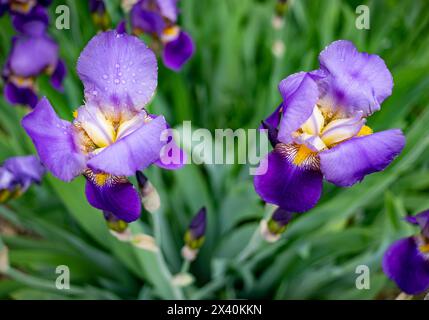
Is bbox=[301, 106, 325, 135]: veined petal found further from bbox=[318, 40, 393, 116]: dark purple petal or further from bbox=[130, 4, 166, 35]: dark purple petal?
bbox=[130, 4, 166, 35]: dark purple petal

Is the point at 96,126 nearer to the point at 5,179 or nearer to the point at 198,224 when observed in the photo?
the point at 198,224

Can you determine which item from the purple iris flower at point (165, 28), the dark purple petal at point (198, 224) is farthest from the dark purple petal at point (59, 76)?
the dark purple petal at point (198, 224)

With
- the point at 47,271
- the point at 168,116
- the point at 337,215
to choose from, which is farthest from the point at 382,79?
the point at 47,271

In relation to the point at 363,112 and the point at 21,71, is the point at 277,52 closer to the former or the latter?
the point at 21,71

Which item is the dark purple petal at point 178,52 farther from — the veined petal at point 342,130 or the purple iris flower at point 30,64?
the veined petal at point 342,130

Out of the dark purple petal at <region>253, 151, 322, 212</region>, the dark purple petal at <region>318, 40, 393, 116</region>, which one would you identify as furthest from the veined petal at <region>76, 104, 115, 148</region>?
the dark purple petal at <region>318, 40, 393, 116</region>

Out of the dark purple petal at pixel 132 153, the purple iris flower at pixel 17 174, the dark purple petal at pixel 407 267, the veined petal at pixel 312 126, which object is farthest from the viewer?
the purple iris flower at pixel 17 174

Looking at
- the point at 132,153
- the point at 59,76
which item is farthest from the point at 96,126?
the point at 59,76
